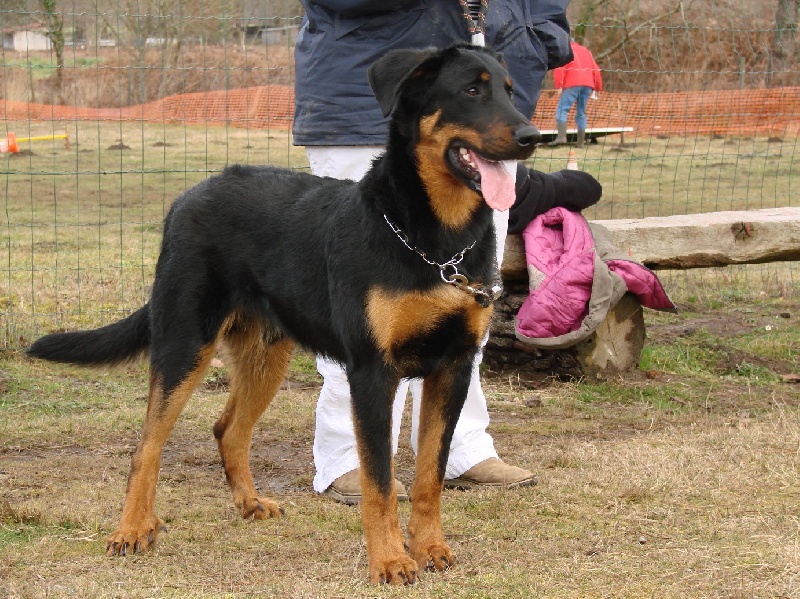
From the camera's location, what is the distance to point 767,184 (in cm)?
1477

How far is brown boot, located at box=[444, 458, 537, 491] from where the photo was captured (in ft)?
15.9

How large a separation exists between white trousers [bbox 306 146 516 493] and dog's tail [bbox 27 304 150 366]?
2.59ft

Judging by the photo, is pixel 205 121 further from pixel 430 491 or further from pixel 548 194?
pixel 430 491

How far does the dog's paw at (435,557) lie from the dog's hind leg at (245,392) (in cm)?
92

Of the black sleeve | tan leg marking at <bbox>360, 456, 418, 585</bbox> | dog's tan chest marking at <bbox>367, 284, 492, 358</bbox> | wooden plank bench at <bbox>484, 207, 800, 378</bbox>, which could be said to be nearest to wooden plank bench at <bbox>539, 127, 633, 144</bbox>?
wooden plank bench at <bbox>484, 207, 800, 378</bbox>

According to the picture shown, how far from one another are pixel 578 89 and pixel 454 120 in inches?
486

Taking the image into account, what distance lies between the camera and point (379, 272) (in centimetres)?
366

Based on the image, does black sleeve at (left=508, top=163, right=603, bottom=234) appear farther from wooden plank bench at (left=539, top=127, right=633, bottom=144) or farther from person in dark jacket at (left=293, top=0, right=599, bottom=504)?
wooden plank bench at (left=539, top=127, right=633, bottom=144)

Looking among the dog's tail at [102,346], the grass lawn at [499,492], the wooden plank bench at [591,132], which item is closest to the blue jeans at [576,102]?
the wooden plank bench at [591,132]

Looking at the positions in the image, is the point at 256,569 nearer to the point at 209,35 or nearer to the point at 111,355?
the point at 111,355

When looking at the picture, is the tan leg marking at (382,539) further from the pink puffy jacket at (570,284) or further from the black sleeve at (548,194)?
the black sleeve at (548,194)

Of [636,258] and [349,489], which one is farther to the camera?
[636,258]

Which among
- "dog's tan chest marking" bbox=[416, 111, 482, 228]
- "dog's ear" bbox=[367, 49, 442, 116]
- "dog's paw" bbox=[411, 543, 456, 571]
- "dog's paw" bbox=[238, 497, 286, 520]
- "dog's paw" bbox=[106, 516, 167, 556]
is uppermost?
"dog's ear" bbox=[367, 49, 442, 116]

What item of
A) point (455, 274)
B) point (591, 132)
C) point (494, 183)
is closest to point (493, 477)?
point (455, 274)
